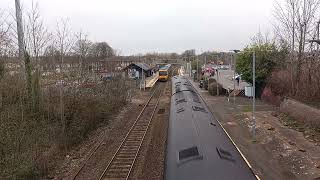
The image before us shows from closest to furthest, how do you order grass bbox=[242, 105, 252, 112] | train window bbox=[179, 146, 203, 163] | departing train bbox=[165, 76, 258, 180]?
departing train bbox=[165, 76, 258, 180] < train window bbox=[179, 146, 203, 163] < grass bbox=[242, 105, 252, 112]

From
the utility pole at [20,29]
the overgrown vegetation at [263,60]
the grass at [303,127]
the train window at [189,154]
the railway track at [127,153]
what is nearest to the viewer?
the train window at [189,154]

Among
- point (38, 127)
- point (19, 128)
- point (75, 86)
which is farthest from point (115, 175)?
point (75, 86)

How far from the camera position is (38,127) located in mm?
20234

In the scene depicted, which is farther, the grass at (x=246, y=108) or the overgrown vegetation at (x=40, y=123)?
the grass at (x=246, y=108)

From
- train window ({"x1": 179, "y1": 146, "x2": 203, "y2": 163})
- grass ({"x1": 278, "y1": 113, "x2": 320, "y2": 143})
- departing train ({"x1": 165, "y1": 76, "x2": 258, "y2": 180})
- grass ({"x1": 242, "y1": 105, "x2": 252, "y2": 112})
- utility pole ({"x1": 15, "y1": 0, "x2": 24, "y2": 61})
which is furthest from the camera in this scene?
grass ({"x1": 242, "y1": 105, "x2": 252, "y2": 112})

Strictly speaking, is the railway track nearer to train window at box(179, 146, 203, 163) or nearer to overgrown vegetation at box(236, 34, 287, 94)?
train window at box(179, 146, 203, 163)

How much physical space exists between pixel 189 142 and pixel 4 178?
720 centimetres

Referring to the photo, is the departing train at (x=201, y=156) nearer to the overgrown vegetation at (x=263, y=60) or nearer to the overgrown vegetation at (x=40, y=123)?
the overgrown vegetation at (x=40, y=123)

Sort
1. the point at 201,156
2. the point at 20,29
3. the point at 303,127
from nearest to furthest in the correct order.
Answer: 1. the point at 201,156
2. the point at 20,29
3. the point at 303,127

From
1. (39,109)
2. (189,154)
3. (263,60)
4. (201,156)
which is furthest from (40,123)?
(263,60)

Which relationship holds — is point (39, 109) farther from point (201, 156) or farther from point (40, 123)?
point (201, 156)

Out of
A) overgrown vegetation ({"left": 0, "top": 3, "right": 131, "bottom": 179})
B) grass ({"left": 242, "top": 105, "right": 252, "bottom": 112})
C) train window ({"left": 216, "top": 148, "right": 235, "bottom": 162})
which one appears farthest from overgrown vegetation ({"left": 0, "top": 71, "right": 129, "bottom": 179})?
grass ({"left": 242, "top": 105, "right": 252, "bottom": 112})

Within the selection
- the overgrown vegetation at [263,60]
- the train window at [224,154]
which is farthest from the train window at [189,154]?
the overgrown vegetation at [263,60]

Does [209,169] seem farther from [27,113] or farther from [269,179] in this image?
[27,113]
